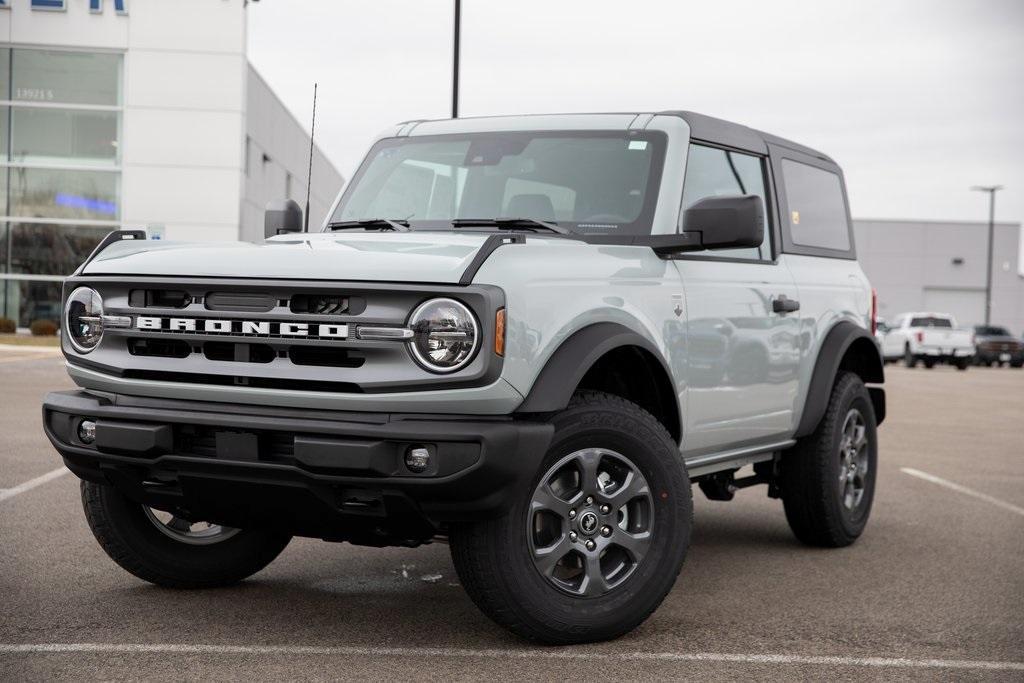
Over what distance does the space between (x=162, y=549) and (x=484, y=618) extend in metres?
1.36

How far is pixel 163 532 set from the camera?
519 centimetres

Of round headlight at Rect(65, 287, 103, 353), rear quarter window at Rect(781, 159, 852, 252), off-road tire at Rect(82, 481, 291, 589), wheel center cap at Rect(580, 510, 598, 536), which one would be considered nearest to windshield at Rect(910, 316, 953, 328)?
rear quarter window at Rect(781, 159, 852, 252)

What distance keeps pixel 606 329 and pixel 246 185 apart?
3403 cm

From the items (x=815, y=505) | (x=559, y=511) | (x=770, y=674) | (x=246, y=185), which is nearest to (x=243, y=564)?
(x=559, y=511)

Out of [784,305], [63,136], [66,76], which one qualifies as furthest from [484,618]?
[66,76]

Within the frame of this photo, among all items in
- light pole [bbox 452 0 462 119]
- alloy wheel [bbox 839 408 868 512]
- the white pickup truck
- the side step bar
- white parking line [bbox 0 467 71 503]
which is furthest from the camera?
the white pickup truck

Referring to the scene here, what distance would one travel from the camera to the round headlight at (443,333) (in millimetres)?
3969

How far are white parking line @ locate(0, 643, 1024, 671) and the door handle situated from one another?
195 centimetres

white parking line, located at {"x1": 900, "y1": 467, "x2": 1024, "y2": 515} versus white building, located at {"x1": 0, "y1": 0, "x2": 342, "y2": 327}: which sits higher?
white building, located at {"x1": 0, "y1": 0, "x2": 342, "y2": 327}

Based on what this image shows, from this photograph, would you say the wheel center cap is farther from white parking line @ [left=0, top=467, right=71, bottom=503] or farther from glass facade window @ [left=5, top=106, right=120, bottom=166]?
glass facade window @ [left=5, top=106, right=120, bottom=166]

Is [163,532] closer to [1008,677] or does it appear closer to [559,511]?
[559,511]

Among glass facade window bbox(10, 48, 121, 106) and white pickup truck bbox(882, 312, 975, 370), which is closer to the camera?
glass facade window bbox(10, 48, 121, 106)

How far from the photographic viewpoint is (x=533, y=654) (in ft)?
14.3

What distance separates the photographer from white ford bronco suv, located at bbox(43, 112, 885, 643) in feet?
13.0
